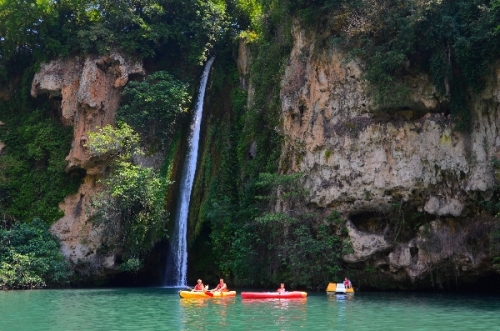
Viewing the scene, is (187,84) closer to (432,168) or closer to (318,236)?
(318,236)

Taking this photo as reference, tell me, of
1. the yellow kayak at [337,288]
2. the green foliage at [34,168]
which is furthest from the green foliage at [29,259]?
the yellow kayak at [337,288]

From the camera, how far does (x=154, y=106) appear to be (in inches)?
1087

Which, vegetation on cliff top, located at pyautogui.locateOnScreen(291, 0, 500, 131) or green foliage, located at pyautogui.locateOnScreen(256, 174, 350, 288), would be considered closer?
vegetation on cliff top, located at pyautogui.locateOnScreen(291, 0, 500, 131)

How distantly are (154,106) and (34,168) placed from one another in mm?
6796

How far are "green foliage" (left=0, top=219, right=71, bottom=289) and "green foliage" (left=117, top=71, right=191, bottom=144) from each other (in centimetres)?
632

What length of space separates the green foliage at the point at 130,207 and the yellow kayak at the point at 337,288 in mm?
8292

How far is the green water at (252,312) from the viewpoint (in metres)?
12.9

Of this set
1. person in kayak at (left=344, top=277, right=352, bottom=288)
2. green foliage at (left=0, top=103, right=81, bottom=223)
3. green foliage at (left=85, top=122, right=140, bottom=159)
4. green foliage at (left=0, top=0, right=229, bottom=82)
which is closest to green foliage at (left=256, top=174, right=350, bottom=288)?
person in kayak at (left=344, top=277, right=352, bottom=288)

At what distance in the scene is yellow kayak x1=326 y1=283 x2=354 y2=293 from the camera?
19.7 metres

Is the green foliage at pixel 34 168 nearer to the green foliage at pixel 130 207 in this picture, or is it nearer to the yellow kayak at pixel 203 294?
the green foliage at pixel 130 207

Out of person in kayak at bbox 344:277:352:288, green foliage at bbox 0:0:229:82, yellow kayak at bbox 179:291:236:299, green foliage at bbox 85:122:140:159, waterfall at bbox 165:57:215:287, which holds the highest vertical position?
green foliage at bbox 0:0:229:82

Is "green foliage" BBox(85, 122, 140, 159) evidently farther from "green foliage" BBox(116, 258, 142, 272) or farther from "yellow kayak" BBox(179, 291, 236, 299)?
"yellow kayak" BBox(179, 291, 236, 299)

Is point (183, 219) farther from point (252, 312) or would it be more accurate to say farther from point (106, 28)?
point (252, 312)

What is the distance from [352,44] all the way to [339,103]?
A: 2175mm
